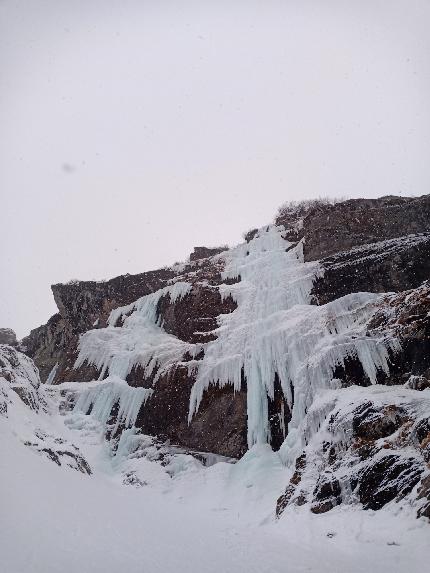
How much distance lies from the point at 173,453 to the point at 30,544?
12810mm

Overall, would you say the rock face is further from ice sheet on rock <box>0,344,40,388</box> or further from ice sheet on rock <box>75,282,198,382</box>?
ice sheet on rock <box>0,344,40,388</box>

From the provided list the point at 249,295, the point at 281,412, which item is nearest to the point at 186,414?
the point at 281,412

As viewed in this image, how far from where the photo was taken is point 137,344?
829 inches

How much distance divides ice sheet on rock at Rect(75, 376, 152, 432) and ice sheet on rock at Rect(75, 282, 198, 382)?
81 cm

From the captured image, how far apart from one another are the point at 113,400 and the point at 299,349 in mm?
8883

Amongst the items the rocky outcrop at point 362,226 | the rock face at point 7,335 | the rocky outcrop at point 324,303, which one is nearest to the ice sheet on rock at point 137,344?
the rocky outcrop at point 324,303

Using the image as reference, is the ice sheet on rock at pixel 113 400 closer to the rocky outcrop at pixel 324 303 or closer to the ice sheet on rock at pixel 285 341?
the rocky outcrop at pixel 324 303

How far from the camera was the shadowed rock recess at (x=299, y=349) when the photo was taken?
8.84 m

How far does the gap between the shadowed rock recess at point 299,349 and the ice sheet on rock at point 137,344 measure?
71mm

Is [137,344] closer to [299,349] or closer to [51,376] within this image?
[51,376]

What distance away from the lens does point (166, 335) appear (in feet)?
69.4

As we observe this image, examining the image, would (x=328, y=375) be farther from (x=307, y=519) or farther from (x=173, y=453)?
(x=173, y=453)

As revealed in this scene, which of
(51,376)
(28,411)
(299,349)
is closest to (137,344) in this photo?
(28,411)

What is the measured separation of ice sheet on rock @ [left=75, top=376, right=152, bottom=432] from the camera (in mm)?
18109
